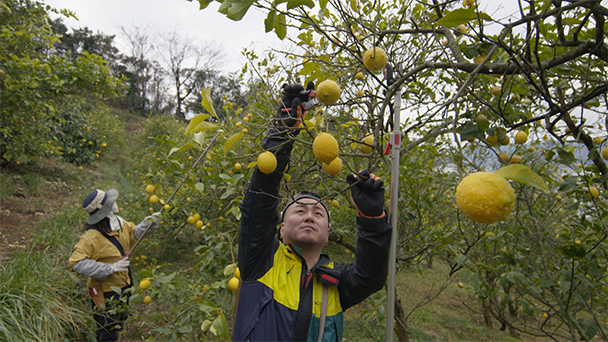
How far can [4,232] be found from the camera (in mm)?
4398

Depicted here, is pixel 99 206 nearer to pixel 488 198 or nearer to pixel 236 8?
pixel 236 8

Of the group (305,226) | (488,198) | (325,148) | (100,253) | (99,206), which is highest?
(325,148)

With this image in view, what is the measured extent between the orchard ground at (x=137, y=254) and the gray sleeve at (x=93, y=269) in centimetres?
42

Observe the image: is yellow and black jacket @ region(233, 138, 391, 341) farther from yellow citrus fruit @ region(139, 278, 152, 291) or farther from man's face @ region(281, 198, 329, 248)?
yellow citrus fruit @ region(139, 278, 152, 291)

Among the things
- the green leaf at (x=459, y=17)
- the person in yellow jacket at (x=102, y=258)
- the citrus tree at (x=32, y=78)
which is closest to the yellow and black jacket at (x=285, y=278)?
the green leaf at (x=459, y=17)

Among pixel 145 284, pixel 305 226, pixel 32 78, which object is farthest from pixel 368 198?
pixel 32 78

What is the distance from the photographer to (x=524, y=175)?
24.0 inches

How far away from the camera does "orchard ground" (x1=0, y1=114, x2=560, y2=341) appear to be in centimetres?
331

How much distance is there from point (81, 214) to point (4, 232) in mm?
933

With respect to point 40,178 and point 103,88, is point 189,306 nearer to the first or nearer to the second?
point 103,88

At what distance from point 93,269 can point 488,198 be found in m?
3.19

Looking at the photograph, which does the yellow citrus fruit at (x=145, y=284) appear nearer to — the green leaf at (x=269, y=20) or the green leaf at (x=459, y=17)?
the green leaf at (x=269, y=20)

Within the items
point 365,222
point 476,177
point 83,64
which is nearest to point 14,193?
point 83,64

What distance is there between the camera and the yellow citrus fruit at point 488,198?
2.18 ft
